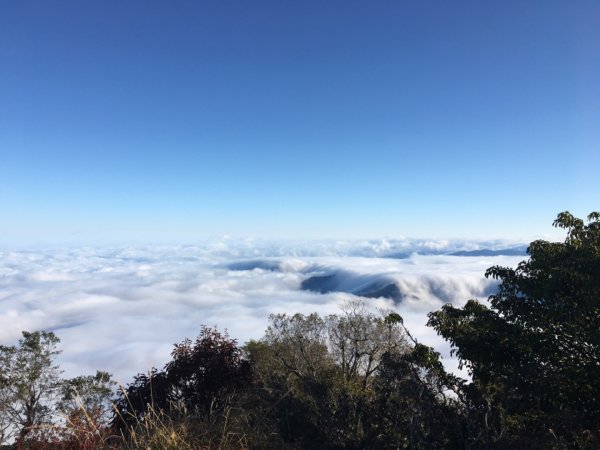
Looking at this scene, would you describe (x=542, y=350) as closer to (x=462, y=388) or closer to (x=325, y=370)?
(x=462, y=388)

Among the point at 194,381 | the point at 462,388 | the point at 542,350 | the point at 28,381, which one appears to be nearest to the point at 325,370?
the point at 194,381

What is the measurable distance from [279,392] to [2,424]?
25014 mm

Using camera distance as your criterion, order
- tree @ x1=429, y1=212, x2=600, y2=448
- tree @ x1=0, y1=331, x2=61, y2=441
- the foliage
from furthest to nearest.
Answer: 1. tree @ x1=0, y1=331, x2=61, y2=441
2. the foliage
3. tree @ x1=429, y1=212, x2=600, y2=448

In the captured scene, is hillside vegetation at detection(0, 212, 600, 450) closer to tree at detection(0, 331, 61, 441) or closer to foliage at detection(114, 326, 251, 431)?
foliage at detection(114, 326, 251, 431)

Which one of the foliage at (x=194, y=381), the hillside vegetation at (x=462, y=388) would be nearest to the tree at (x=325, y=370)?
the hillside vegetation at (x=462, y=388)

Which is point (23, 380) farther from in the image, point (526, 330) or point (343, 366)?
point (526, 330)

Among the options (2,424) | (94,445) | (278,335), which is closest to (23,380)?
(2,424)

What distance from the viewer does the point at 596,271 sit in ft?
32.7

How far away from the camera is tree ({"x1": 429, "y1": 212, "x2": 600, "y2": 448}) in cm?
884

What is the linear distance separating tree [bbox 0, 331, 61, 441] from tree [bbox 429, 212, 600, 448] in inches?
1277

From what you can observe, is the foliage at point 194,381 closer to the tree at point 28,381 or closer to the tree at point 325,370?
the tree at point 325,370

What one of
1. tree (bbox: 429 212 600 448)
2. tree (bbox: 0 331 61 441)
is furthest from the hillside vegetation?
tree (bbox: 0 331 61 441)

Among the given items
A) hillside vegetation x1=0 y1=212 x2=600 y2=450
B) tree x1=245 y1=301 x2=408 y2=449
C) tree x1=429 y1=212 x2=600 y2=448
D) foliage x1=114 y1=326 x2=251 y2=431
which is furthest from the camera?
foliage x1=114 y1=326 x2=251 y2=431

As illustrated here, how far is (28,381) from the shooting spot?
Result: 28.6m
